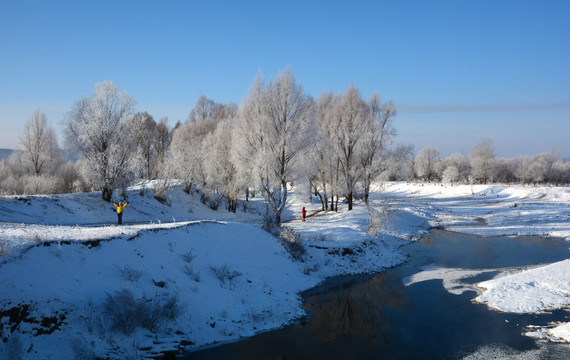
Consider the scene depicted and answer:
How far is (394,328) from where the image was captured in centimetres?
1109

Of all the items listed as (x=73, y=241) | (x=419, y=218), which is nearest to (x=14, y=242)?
(x=73, y=241)

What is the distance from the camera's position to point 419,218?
3228 centimetres

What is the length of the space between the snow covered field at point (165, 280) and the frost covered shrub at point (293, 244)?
0.32m

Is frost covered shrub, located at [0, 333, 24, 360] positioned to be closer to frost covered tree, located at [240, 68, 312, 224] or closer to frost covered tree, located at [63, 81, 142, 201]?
frost covered tree, located at [240, 68, 312, 224]

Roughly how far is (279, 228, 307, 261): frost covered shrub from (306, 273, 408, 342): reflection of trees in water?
2.91 metres

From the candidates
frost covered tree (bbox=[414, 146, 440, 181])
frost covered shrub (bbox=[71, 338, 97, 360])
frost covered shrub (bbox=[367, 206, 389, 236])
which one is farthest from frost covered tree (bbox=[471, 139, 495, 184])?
frost covered shrub (bbox=[71, 338, 97, 360])

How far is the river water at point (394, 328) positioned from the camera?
938cm

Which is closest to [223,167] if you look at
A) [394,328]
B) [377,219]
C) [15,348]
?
[377,219]

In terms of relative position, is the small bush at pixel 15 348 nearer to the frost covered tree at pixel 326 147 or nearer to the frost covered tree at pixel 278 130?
the frost covered tree at pixel 278 130

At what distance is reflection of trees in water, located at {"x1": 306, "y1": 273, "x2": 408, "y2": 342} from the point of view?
10820 millimetres

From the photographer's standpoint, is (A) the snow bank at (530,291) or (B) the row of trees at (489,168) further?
(B) the row of trees at (489,168)

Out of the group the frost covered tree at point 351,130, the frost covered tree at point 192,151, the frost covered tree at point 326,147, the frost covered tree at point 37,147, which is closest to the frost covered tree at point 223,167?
the frost covered tree at point 192,151

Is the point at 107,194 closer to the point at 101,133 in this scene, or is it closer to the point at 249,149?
the point at 101,133

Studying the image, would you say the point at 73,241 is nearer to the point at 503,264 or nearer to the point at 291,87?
the point at 291,87
